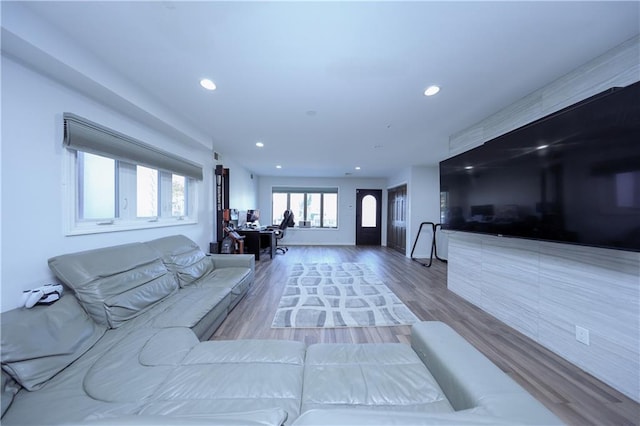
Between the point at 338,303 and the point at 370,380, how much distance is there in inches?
71.8

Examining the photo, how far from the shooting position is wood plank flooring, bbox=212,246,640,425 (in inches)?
54.9

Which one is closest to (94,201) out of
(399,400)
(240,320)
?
(240,320)

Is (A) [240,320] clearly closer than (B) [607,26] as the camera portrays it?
No

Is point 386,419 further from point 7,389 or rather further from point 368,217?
point 368,217

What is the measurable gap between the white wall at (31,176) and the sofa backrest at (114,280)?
0.15 metres

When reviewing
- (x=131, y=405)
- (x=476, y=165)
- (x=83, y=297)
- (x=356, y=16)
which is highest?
(x=356, y=16)

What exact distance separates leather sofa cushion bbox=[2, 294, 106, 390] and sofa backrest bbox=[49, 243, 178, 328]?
3.6 inches

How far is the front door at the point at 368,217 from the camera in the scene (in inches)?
301

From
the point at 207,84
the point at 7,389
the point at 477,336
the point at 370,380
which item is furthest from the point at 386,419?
the point at 207,84

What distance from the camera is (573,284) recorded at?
70.2 inches

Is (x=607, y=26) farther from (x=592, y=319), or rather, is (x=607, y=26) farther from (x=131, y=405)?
(x=131, y=405)

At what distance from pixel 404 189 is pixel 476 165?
3.67 metres

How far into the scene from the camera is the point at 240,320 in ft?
7.95

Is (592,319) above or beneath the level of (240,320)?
above
